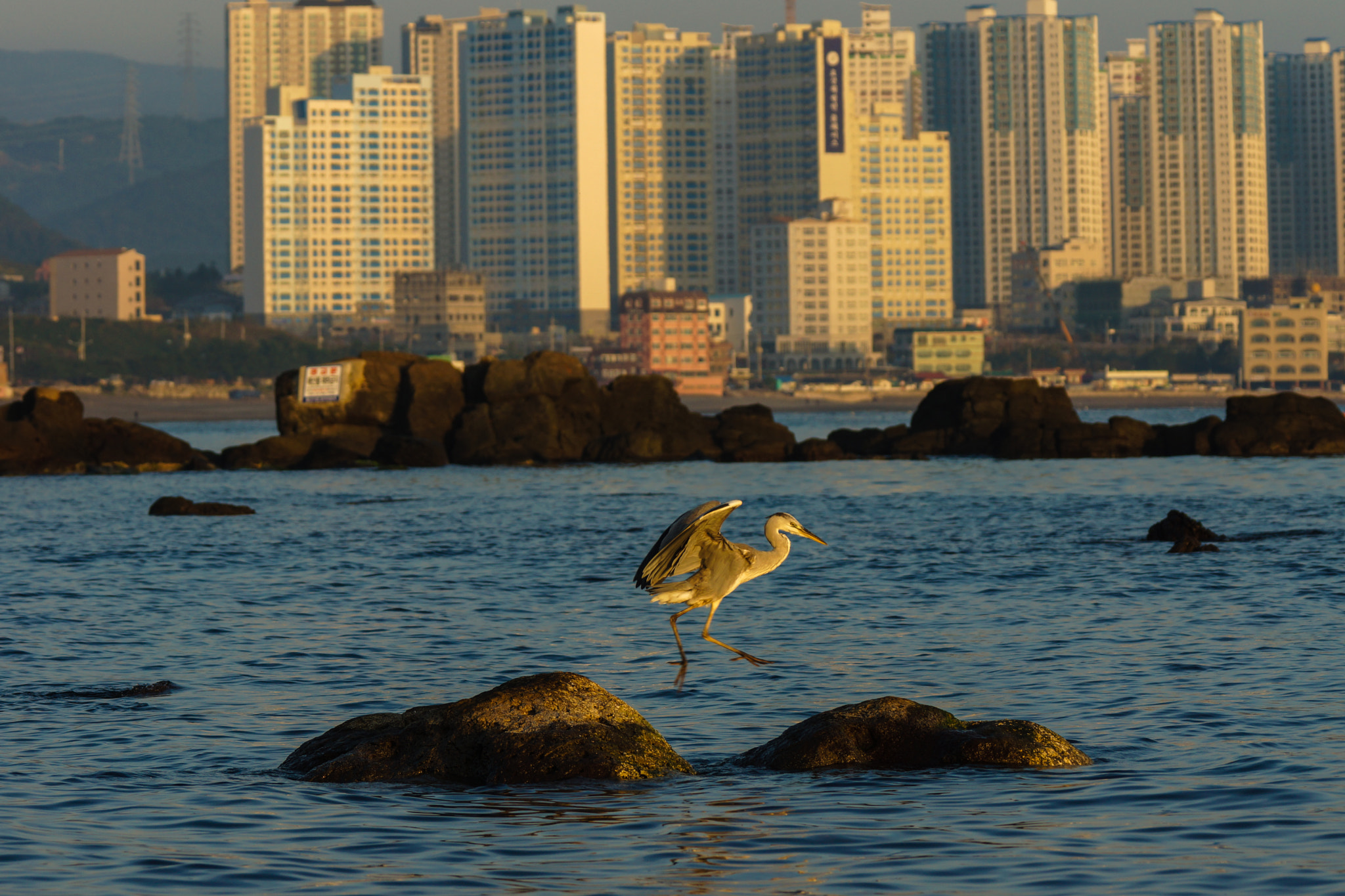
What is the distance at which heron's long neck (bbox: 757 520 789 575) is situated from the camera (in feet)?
53.3

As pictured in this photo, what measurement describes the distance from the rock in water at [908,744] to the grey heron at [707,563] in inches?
47.5

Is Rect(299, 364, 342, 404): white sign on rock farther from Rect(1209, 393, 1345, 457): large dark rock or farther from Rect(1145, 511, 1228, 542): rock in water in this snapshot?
Rect(1145, 511, 1228, 542): rock in water

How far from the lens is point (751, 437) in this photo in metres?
87.2

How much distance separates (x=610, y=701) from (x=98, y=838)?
14.2 ft

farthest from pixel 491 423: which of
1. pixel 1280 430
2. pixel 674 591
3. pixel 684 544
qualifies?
pixel 684 544

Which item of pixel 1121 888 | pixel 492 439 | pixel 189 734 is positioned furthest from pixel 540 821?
pixel 492 439

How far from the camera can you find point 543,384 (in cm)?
8375

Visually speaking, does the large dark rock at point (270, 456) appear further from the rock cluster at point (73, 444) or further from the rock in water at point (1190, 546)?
the rock in water at point (1190, 546)

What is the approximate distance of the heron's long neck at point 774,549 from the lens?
1625 centimetres

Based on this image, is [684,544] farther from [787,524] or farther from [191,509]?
[191,509]

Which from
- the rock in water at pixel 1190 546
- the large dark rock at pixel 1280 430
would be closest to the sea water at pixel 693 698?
the rock in water at pixel 1190 546

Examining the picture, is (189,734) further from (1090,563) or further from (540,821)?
(1090,563)

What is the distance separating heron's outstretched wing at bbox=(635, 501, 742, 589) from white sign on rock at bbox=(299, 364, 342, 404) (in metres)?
71.1

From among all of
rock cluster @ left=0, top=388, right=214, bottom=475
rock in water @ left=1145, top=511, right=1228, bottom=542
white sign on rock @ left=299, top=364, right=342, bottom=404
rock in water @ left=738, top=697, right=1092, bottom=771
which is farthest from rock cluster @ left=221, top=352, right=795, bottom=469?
rock in water @ left=738, top=697, right=1092, bottom=771
